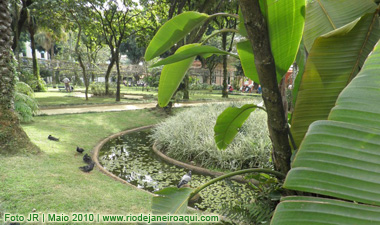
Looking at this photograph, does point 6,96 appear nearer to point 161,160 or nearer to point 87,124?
point 161,160

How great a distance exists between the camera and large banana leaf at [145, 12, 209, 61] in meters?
1.25

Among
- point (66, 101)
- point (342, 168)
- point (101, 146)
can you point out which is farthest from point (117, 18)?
point (342, 168)

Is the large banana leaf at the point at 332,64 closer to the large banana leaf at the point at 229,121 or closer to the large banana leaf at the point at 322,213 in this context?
the large banana leaf at the point at 229,121

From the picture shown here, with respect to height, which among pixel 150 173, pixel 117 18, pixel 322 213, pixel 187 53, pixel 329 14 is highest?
pixel 117 18

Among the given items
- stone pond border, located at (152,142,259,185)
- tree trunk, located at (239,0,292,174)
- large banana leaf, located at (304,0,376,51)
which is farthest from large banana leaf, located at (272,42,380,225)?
stone pond border, located at (152,142,259,185)

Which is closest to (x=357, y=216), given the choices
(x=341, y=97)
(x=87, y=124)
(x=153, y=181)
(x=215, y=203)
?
(x=341, y=97)

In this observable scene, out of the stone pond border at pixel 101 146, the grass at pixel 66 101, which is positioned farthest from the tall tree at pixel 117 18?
the stone pond border at pixel 101 146

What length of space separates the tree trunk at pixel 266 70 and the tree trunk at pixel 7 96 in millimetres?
4127

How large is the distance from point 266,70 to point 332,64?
1.07ft

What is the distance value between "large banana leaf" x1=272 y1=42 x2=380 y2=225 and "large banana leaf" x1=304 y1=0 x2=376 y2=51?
27.4 inches

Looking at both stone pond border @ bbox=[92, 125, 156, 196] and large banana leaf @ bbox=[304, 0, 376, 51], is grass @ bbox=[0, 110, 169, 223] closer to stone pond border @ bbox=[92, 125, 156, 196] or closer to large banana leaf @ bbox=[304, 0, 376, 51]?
stone pond border @ bbox=[92, 125, 156, 196]

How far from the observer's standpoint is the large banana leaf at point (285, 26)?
0.99 meters

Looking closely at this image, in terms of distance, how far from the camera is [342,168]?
0.56 metres

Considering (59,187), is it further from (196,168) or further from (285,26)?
(285,26)
